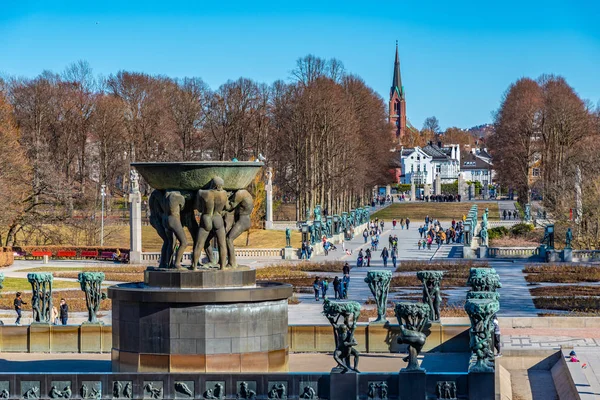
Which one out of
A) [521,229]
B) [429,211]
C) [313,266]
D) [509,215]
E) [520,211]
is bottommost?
[313,266]

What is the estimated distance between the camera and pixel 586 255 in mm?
71688

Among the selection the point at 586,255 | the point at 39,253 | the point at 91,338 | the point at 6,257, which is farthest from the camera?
the point at 39,253

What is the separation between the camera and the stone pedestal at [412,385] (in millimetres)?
22422

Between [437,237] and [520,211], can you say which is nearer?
[437,237]

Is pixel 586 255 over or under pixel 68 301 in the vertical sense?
over

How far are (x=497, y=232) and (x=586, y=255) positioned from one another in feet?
74.0

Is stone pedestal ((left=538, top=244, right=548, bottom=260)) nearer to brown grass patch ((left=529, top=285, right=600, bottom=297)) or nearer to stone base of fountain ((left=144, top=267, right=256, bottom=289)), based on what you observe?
brown grass patch ((left=529, top=285, right=600, bottom=297))

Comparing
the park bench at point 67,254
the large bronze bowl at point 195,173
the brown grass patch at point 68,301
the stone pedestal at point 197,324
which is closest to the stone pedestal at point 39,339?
the stone pedestal at point 197,324

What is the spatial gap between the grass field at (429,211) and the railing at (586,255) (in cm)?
4854

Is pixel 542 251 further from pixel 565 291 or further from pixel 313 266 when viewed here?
pixel 565 291

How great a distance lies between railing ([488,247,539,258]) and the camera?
75125 millimetres

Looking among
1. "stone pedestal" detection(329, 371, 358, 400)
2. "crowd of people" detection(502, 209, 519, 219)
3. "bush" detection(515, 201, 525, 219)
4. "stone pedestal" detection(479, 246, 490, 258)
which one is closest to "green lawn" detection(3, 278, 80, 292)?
"stone pedestal" detection(479, 246, 490, 258)

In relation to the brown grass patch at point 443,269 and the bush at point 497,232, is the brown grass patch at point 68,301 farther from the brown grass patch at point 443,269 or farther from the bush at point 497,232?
the bush at point 497,232

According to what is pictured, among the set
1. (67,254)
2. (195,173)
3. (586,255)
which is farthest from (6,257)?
(195,173)
